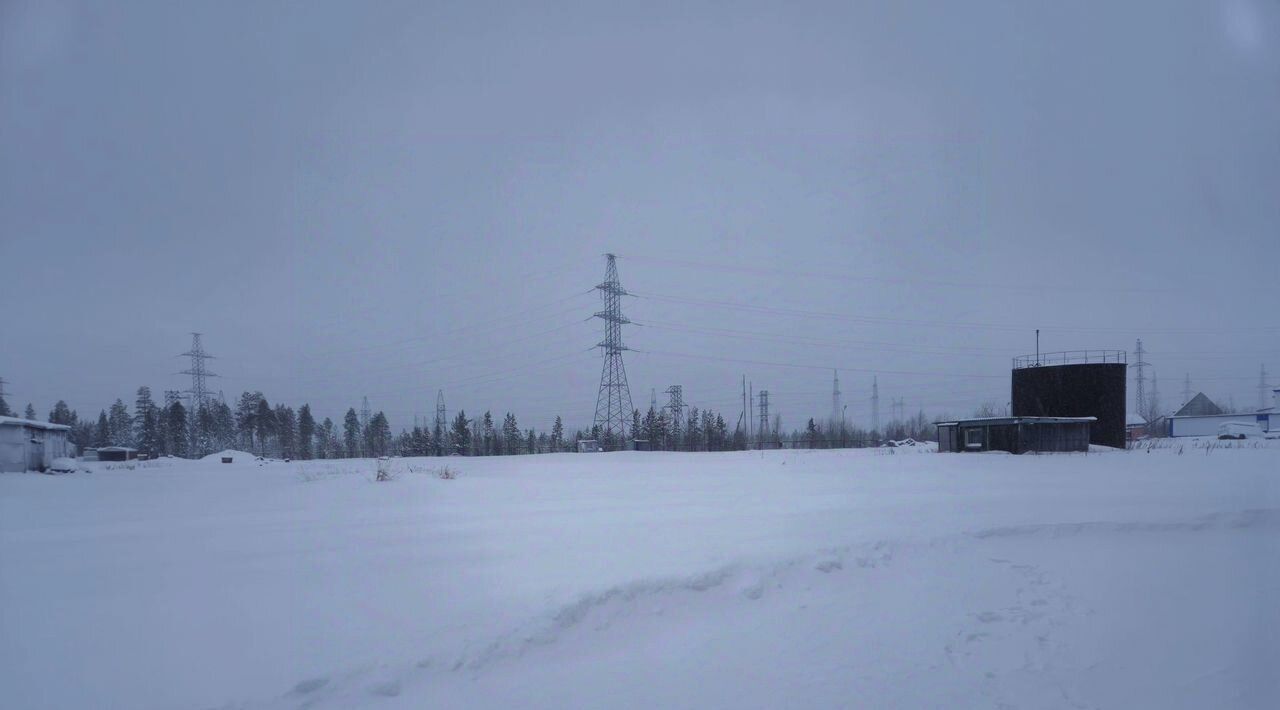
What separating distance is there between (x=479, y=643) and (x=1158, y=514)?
11660 mm

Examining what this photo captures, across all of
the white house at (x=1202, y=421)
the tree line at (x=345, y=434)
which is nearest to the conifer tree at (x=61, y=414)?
the tree line at (x=345, y=434)

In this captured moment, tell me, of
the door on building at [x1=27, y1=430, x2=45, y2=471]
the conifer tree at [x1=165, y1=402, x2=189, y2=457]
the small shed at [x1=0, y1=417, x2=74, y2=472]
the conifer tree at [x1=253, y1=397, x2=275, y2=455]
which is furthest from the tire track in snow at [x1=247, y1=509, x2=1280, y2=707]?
the conifer tree at [x1=253, y1=397, x2=275, y2=455]

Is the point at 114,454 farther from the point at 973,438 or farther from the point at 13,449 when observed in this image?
the point at 973,438

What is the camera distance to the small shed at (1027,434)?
3077cm

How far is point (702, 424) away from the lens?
73.5m

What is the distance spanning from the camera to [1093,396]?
34.8m

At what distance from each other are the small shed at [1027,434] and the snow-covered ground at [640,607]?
67.1ft

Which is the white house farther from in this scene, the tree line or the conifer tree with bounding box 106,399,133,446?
the conifer tree with bounding box 106,399,133,446

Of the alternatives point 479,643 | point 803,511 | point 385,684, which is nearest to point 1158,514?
point 803,511

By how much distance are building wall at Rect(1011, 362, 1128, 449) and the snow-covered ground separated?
26.6 metres

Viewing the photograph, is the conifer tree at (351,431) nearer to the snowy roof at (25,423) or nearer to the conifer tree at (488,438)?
the conifer tree at (488,438)

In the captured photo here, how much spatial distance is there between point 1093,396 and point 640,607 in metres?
36.8

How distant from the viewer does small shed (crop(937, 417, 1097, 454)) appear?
30.8 metres

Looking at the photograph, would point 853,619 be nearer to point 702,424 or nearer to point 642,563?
point 642,563
